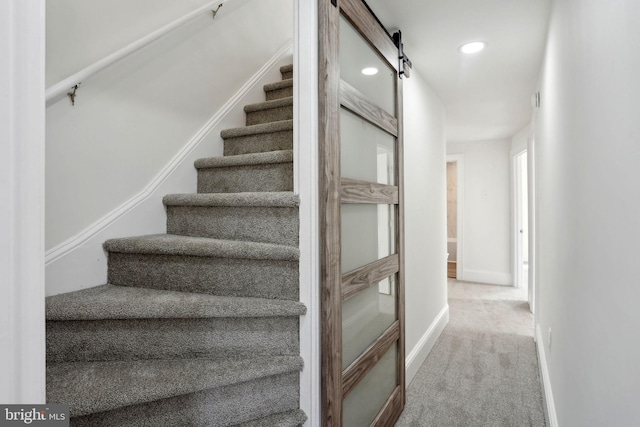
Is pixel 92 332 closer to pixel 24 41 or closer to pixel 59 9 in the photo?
pixel 24 41

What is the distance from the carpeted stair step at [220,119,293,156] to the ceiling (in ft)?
2.75

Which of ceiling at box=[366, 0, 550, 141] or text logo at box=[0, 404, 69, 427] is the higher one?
ceiling at box=[366, 0, 550, 141]

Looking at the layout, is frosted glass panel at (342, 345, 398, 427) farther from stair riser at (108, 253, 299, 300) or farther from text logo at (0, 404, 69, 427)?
text logo at (0, 404, 69, 427)

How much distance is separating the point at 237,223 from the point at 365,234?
2.03ft

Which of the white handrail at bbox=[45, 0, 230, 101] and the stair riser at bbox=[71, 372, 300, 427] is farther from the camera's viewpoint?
the white handrail at bbox=[45, 0, 230, 101]

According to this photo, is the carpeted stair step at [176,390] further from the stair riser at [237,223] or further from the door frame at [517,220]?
the door frame at [517,220]

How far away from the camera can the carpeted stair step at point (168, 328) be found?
4.23 ft

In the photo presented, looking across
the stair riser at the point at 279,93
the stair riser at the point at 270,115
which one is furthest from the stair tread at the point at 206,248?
the stair riser at the point at 279,93

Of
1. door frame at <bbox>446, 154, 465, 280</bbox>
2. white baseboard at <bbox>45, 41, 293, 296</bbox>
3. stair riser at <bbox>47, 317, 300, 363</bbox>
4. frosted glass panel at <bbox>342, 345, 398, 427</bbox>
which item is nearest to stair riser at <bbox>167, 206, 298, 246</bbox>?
white baseboard at <bbox>45, 41, 293, 296</bbox>

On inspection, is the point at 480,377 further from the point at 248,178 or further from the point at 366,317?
the point at 248,178

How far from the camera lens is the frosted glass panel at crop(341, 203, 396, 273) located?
1.56 m

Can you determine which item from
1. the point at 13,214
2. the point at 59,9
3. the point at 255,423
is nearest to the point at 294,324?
the point at 255,423

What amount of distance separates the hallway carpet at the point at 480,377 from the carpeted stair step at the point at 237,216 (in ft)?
4.71

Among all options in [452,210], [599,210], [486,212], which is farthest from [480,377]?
[452,210]
